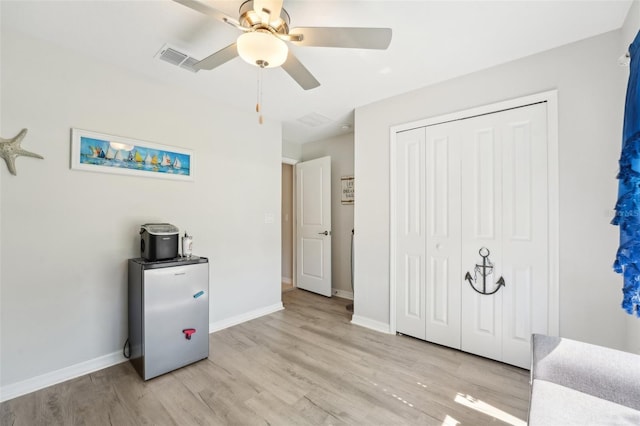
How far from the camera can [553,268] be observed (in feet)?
6.72

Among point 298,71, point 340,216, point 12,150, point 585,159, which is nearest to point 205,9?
point 298,71

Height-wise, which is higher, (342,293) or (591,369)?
(591,369)

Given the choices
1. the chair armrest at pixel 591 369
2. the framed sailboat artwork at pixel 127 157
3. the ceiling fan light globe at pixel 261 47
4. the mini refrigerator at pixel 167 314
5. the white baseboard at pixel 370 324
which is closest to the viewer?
the chair armrest at pixel 591 369

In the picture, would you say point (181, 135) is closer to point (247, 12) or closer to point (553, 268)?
point (247, 12)

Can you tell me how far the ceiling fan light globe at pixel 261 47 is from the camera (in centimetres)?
143

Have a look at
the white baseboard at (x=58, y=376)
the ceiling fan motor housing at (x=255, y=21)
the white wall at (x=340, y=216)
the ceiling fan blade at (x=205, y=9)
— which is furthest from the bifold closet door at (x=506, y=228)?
the white baseboard at (x=58, y=376)

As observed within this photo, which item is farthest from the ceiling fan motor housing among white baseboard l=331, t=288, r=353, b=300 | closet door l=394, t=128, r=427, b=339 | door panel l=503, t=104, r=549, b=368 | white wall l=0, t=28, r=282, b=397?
white baseboard l=331, t=288, r=353, b=300

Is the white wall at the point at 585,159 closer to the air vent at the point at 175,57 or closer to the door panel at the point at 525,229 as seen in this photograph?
the door panel at the point at 525,229

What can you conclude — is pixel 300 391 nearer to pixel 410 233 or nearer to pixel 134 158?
pixel 410 233

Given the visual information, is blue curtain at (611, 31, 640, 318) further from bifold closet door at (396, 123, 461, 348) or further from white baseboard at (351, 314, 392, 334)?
white baseboard at (351, 314, 392, 334)

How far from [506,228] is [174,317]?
9.22ft

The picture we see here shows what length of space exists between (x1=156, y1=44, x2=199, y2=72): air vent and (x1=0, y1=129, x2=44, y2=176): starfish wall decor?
1.10m

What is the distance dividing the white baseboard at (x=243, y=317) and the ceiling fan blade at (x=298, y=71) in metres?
2.56

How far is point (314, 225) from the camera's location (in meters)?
4.35
